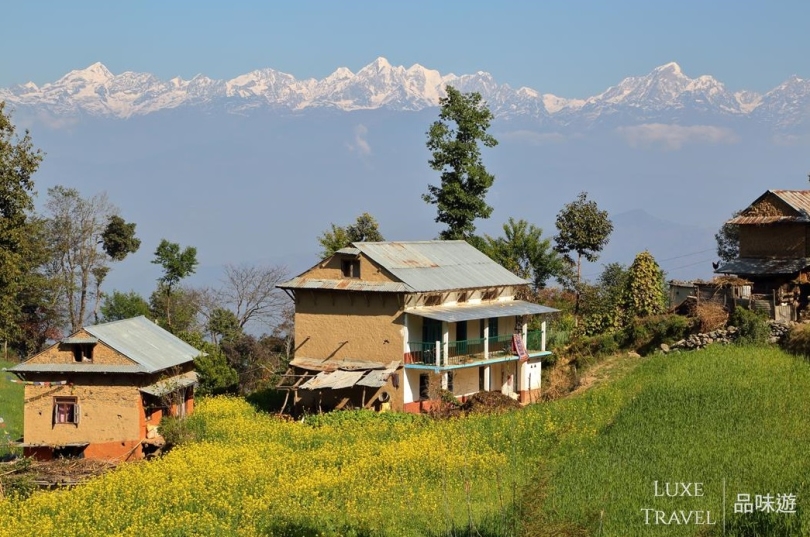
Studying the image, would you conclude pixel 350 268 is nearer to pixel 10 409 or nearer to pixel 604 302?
pixel 10 409

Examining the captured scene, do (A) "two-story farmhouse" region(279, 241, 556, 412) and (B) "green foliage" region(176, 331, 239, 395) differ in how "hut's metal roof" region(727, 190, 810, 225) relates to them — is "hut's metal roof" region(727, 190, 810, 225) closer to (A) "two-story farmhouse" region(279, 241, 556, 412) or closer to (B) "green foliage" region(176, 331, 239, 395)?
(A) "two-story farmhouse" region(279, 241, 556, 412)

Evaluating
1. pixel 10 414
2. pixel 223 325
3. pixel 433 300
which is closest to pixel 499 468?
pixel 433 300

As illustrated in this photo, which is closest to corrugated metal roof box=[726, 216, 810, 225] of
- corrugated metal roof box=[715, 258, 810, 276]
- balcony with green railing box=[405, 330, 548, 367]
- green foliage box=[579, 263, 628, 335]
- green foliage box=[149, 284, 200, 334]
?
corrugated metal roof box=[715, 258, 810, 276]

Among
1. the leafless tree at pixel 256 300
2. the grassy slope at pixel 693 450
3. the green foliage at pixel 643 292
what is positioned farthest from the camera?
the leafless tree at pixel 256 300

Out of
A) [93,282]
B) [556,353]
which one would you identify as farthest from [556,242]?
[93,282]

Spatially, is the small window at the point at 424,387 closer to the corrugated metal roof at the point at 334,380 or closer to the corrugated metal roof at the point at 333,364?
the corrugated metal roof at the point at 333,364

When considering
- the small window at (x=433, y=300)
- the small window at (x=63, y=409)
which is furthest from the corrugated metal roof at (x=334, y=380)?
the small window at (x=63, y=409)

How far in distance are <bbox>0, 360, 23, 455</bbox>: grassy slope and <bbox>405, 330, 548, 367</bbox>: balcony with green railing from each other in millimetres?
15839

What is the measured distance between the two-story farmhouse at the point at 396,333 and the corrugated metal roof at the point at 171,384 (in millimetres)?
3575

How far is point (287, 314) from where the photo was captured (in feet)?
211

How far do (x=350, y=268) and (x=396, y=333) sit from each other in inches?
135

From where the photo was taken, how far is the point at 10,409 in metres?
46.7

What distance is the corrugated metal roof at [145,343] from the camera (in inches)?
1463

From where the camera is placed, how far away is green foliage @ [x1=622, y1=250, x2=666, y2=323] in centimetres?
4709
